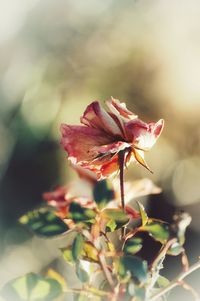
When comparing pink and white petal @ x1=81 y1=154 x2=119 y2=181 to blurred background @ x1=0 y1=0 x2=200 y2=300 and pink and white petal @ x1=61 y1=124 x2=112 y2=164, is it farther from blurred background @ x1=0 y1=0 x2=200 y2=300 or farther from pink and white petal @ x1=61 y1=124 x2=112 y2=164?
blurred background @ x1=0 y1=0 x2=200 y2=300

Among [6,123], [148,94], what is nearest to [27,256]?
[6,123]

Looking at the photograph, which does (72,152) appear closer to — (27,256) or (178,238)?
(178,238)

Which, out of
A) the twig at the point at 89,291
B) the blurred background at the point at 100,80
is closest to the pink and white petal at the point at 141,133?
the twig at the point at 89,291

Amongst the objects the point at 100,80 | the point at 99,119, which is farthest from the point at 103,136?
the point at 100,80

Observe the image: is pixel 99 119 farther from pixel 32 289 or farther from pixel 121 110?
pixel 32 289

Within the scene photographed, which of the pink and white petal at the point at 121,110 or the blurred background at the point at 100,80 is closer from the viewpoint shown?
the pink and white petal at the point at 121,110

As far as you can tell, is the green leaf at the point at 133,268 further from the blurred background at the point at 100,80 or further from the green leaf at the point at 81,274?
the blurred background at the point at 100,80
